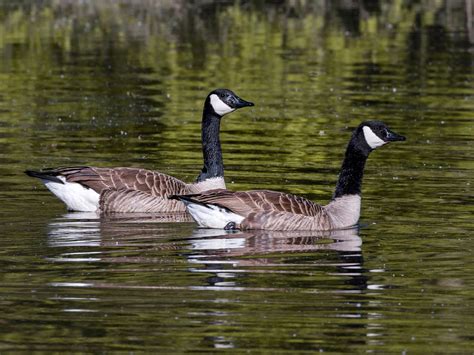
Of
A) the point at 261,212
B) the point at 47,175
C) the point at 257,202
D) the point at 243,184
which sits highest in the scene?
the point at 47,175

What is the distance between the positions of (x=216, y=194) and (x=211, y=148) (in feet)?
8.17

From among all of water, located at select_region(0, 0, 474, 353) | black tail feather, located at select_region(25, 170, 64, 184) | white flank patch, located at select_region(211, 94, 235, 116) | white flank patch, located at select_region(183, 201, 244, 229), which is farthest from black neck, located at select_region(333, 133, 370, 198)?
black tail feather, located at select_region(25, 170, 64, 184)

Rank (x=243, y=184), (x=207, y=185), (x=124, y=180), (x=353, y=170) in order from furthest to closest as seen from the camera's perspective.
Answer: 1. (x=243, y=184)
2. (x=207, y=185)
3. (x=124, y=180)
4. (x=353, y=170)

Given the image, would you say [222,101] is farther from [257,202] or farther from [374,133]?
[257,202]

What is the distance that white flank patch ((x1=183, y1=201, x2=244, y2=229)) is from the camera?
1495 cm

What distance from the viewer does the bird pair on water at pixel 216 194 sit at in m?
15.0

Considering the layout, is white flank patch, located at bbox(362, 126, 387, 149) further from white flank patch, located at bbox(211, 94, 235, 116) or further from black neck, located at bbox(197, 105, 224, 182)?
white flank patch, located at bbox(211, 94, 235, 116)

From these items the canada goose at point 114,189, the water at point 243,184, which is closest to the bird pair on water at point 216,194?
the canada goose at point 114,189

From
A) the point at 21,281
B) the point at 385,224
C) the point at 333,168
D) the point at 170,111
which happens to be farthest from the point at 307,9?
the point at 21,281

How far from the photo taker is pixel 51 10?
4634 centimetres

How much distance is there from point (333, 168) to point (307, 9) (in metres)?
29.5

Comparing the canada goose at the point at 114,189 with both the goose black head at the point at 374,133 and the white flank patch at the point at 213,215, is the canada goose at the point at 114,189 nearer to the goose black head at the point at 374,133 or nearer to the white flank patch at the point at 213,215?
the white flank patch at the point at 213,215

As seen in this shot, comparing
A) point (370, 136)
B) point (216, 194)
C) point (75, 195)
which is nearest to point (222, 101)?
point (75, 195)

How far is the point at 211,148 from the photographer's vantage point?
57.2 feet
